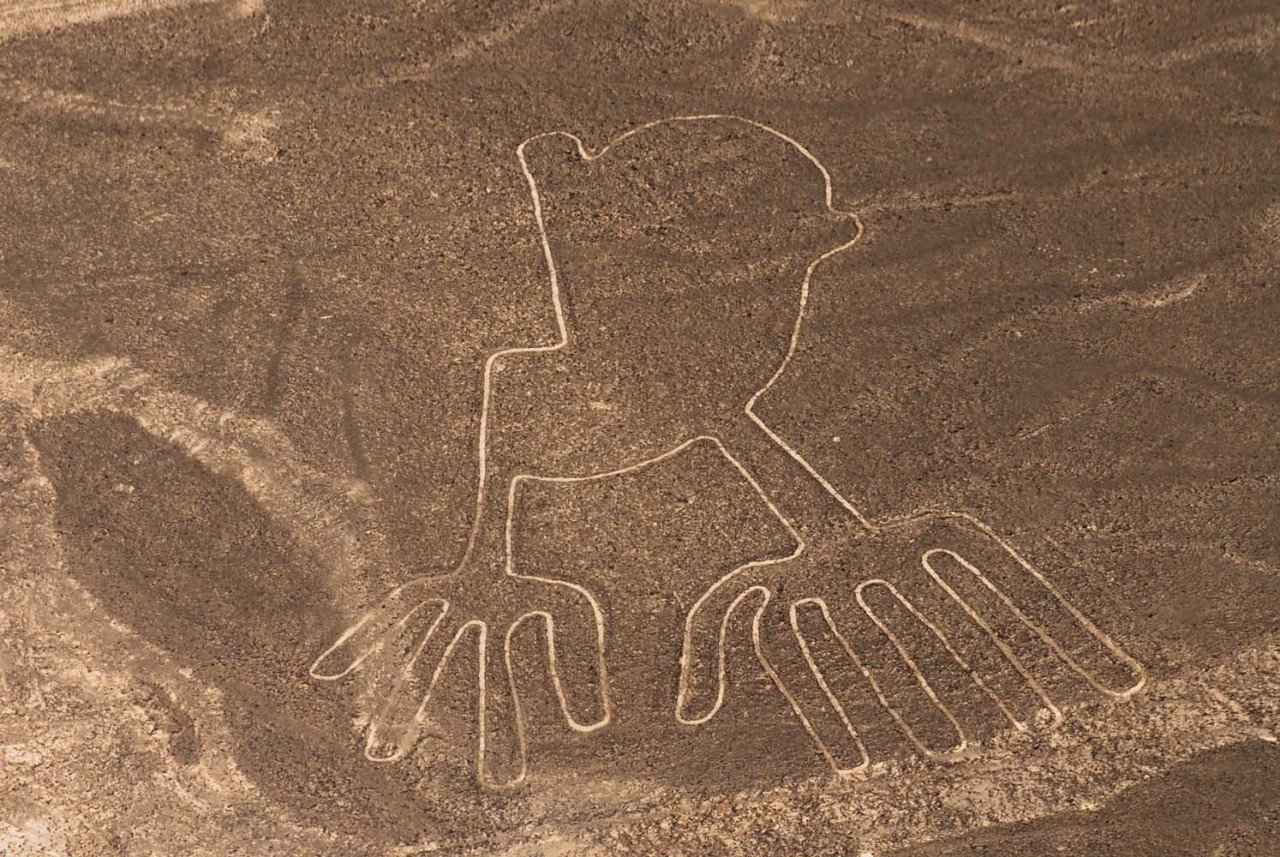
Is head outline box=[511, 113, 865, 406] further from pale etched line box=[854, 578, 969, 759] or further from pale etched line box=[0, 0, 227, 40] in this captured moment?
pale etched line box=[0, 0, 227, 40]

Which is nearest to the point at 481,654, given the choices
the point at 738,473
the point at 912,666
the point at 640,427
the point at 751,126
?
the point at 640,427

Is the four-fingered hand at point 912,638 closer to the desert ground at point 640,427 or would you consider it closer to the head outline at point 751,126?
the desert ground at point 640,427

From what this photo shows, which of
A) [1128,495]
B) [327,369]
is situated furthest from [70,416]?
[1128,495]

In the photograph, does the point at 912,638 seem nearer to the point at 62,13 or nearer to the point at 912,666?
the point at 912,666

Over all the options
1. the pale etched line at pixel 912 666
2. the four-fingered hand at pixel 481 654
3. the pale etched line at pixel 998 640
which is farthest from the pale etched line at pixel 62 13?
the pale etched line at pixel 998 640

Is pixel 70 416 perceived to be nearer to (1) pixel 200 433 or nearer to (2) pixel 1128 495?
(1) pixel 200 433

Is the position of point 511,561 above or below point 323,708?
above

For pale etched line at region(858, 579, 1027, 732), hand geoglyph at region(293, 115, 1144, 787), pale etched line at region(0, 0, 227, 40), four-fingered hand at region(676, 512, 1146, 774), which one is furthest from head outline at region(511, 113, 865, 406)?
pale etched line at region(0, 0, 227, 40)

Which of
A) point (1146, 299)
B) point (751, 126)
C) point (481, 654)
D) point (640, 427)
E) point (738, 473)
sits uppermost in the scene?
point (751, 126)
